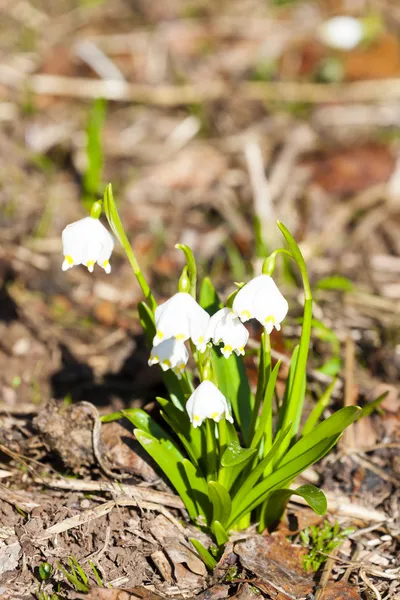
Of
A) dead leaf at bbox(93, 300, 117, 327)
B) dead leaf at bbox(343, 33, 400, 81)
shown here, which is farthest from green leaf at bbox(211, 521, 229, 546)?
dead leaf at bbox(343, 33, 400, 81)

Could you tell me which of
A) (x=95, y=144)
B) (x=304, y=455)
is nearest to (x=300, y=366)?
(x=304, y=455)

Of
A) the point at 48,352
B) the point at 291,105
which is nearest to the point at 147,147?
the point at 291,105

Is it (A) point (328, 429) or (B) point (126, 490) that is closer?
(A) point (328, 429)

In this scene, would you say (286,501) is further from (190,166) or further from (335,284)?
(190,166)

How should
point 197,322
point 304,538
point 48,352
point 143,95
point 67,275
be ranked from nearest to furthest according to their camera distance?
point 197,322 → point 304,538 → point 48,352 → point 67,275 → point 143,95

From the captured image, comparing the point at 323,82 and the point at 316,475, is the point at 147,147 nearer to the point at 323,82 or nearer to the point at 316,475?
the point at 323,82

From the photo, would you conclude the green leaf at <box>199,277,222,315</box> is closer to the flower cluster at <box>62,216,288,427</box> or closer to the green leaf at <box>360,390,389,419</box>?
the flower cluster at <box>62,216,288,427</box>

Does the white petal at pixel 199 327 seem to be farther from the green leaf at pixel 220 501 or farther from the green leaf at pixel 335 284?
the green leaf at pixel 335 284
